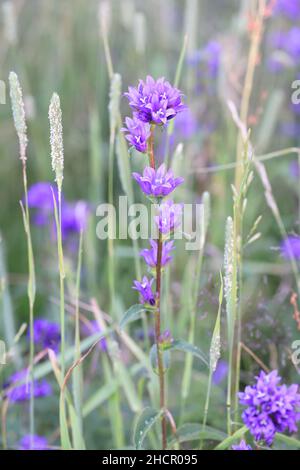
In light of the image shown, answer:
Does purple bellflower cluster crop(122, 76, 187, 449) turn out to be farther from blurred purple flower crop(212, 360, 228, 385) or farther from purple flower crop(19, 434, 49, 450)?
blurred purple flower crop(212, 360, 228, 385)

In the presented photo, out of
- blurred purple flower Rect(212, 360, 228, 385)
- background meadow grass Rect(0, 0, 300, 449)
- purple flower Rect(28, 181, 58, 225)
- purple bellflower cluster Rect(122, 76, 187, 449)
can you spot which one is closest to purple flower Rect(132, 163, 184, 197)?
purple bellflower cluster Rect(122, 76, 187, 449)

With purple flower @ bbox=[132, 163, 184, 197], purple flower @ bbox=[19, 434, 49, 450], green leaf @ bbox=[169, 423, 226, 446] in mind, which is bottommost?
purple flower @ bbox=[19, 434, 49, 450]

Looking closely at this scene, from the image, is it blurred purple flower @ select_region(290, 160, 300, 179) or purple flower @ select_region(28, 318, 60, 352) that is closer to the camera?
purple flower @ select_region(28, 318, 60, 352)

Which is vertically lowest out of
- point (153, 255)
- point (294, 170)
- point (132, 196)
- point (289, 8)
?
point (153, 255)

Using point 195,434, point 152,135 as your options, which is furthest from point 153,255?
point 195,434

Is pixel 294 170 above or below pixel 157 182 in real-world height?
above

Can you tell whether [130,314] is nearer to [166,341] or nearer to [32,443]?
[166,341]
